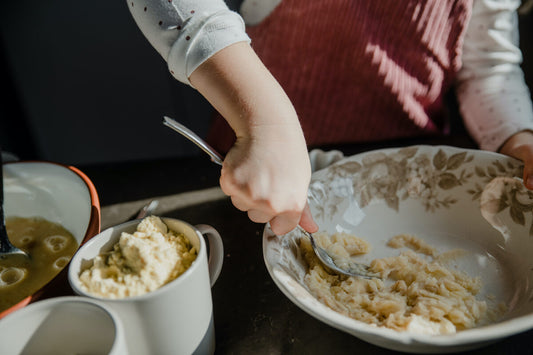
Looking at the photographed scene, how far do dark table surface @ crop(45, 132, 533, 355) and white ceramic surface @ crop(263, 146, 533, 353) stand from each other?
1.8 inches

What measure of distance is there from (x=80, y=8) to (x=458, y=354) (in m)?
0.94

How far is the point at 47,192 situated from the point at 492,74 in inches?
Result: 29.1

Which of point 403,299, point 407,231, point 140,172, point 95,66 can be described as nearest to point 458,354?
point 403,299

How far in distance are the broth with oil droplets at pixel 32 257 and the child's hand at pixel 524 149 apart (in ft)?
1.83

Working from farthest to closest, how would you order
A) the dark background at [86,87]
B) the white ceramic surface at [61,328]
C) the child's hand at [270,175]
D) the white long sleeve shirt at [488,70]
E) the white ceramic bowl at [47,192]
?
the dark background at [86,87], the white long sleeve shirt at [488,70], the white ceramic bowl at [47,192], the child's hand at [270,175], the white ceramic surface at [61,328]

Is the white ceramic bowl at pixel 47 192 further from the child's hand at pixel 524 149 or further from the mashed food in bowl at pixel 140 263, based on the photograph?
the child's hand at pixel 524 149

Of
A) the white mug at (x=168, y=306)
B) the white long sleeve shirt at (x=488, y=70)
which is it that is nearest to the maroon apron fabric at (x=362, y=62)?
the white long sleeve shirt at (x=488, y=70)

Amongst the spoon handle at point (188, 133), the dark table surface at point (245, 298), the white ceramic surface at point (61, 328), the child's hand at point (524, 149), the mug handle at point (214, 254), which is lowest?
the dark table surface at point (245, 298)

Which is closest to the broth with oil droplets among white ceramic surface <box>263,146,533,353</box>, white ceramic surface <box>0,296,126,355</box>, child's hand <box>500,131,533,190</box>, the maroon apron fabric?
white ceramic surface <box>0,296,126,355</box>

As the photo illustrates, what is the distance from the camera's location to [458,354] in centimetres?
39

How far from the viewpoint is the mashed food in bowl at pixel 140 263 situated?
0.31 m

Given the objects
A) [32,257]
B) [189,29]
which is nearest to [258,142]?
[189,29]

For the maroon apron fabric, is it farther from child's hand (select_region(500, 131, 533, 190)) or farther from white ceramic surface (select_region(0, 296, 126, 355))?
white ceramic surface (select_region(0, 296, 126, 355))

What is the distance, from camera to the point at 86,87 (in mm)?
973
